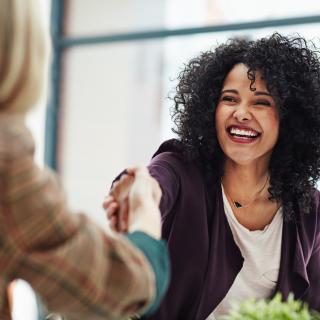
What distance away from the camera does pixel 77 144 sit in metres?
4.57

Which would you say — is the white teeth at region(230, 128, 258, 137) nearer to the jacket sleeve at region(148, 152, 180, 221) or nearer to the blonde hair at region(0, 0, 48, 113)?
the jacket sleeve at region(148, 152, 180, 221)

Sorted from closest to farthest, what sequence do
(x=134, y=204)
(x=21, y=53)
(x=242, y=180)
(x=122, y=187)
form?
(x=21, y=53) → (x=134, y=204) → (x=122, y=187) → (x=242, y=180)

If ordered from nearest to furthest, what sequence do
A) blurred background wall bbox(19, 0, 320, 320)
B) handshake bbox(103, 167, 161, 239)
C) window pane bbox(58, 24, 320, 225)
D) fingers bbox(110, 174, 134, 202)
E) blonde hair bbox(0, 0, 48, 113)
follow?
blonde hair bbox(0, 0, 48, 113) → handshake bbox(103, 167, 161, 239) → fingers bbox(110, 174, 134, 202) → blurred background wall bbox(19, 0, 320, 320) → window pane bbox(58, 24, 320, 225)

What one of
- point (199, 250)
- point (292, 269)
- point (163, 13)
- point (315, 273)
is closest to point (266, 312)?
point (199, 250)

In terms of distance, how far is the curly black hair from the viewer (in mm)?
1897

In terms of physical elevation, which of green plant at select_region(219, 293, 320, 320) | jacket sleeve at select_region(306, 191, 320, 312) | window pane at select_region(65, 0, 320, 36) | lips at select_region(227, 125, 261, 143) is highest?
window pane at select_region(65, 0, 320, 36)

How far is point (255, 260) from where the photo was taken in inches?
72.7

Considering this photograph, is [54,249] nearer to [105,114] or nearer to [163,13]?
[163,13]

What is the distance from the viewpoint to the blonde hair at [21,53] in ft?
2.76

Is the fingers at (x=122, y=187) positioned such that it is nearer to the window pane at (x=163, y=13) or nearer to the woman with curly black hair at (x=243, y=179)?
the woman with curly black hair at (x=243, y=179)

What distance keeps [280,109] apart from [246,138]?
152 millimetres

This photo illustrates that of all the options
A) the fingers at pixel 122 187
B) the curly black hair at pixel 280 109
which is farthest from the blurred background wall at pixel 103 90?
the fingers at pixel 122 187

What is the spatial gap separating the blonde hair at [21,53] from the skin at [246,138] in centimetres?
106

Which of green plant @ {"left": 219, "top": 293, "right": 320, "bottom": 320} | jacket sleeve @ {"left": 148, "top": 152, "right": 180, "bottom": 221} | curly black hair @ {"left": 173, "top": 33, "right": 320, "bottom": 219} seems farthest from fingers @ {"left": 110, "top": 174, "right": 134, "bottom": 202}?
curly black hair @ {"left": 173, "top": 33, "right": 320, "bottom": 219}
